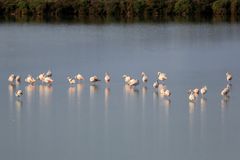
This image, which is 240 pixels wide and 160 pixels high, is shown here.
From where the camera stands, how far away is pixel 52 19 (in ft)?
159

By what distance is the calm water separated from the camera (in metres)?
17.5

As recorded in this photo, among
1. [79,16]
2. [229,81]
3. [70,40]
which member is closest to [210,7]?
[79,16]

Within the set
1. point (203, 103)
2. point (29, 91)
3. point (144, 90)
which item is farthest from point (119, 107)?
point (29, 91)

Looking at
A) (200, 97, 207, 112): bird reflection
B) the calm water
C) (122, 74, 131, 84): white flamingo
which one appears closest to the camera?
the calm water

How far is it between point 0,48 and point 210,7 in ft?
59.9

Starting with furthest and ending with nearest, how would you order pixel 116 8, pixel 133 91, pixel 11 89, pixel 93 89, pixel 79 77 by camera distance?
pixel 116 8
pixel 79 77
pixel 11 89
pixel 93 89
pixel 133 91

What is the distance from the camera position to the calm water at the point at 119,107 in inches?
689

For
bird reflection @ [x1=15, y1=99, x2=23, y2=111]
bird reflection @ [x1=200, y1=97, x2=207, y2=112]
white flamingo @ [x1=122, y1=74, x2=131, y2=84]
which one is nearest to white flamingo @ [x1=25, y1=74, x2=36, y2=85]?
bird reflection @ [x1=15, y1=99, x2=23, y2=111]

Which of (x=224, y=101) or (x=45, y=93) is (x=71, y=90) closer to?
(x=45, y=93)

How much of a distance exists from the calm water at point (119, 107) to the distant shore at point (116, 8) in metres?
14.1

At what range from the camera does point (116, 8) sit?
165 feet

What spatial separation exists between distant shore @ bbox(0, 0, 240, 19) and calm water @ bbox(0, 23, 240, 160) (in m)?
14.1

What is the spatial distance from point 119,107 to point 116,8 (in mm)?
29471

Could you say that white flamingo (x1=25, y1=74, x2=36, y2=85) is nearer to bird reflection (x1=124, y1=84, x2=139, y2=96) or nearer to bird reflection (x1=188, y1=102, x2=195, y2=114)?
bird reflection (x1=124, y1=84, x2=139, y2=96)
